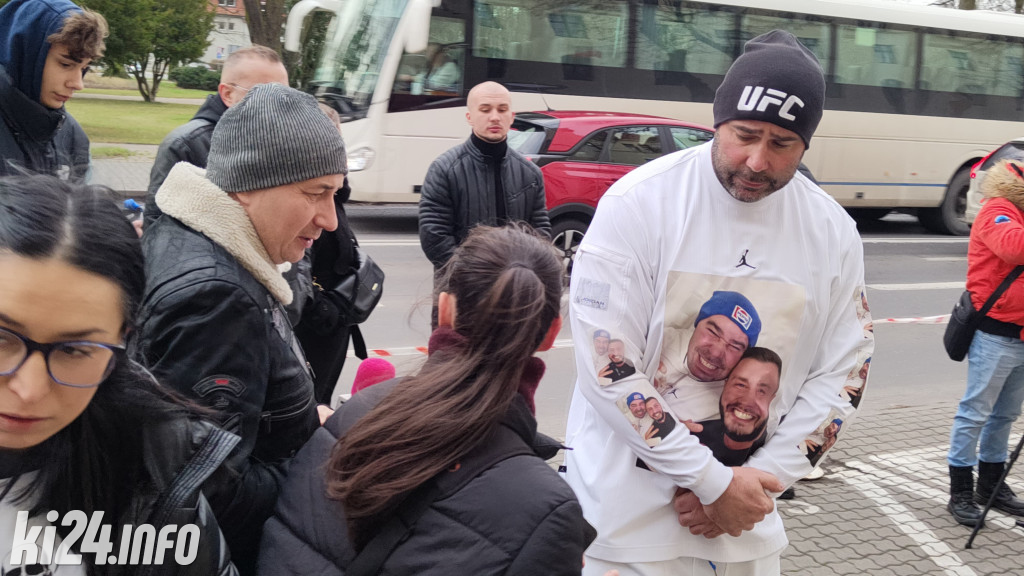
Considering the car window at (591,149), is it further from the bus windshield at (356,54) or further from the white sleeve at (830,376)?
the white sleeve at (830,376)

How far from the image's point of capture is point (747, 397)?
208cm

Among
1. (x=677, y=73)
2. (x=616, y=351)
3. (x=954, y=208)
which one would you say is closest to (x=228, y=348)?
(x=616, y=351)

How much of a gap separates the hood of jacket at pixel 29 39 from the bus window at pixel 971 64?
15116mm

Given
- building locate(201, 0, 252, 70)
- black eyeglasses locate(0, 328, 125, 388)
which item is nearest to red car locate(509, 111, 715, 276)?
black eyeglasses locate(0, 328, 125, 388)

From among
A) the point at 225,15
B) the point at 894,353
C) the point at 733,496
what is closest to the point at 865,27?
the point at 894,353

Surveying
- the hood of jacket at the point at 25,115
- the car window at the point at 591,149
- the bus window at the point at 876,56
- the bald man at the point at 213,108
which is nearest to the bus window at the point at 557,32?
the car window at the point at 591,149

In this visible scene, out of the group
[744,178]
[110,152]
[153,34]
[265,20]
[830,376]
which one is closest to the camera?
[744,178]

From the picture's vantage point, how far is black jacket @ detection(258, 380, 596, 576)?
1.39 meters

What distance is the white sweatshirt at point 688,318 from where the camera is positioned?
6.72ft

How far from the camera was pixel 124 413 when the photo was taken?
56.6 inches

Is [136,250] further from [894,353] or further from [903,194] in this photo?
[903,194]

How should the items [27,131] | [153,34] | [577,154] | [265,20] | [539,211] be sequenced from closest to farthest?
[27,131] → [539,211] → [577,154] → [265,20] → [153,34]

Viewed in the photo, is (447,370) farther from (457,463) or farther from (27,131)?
(27,131)

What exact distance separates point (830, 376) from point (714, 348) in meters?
0.36
